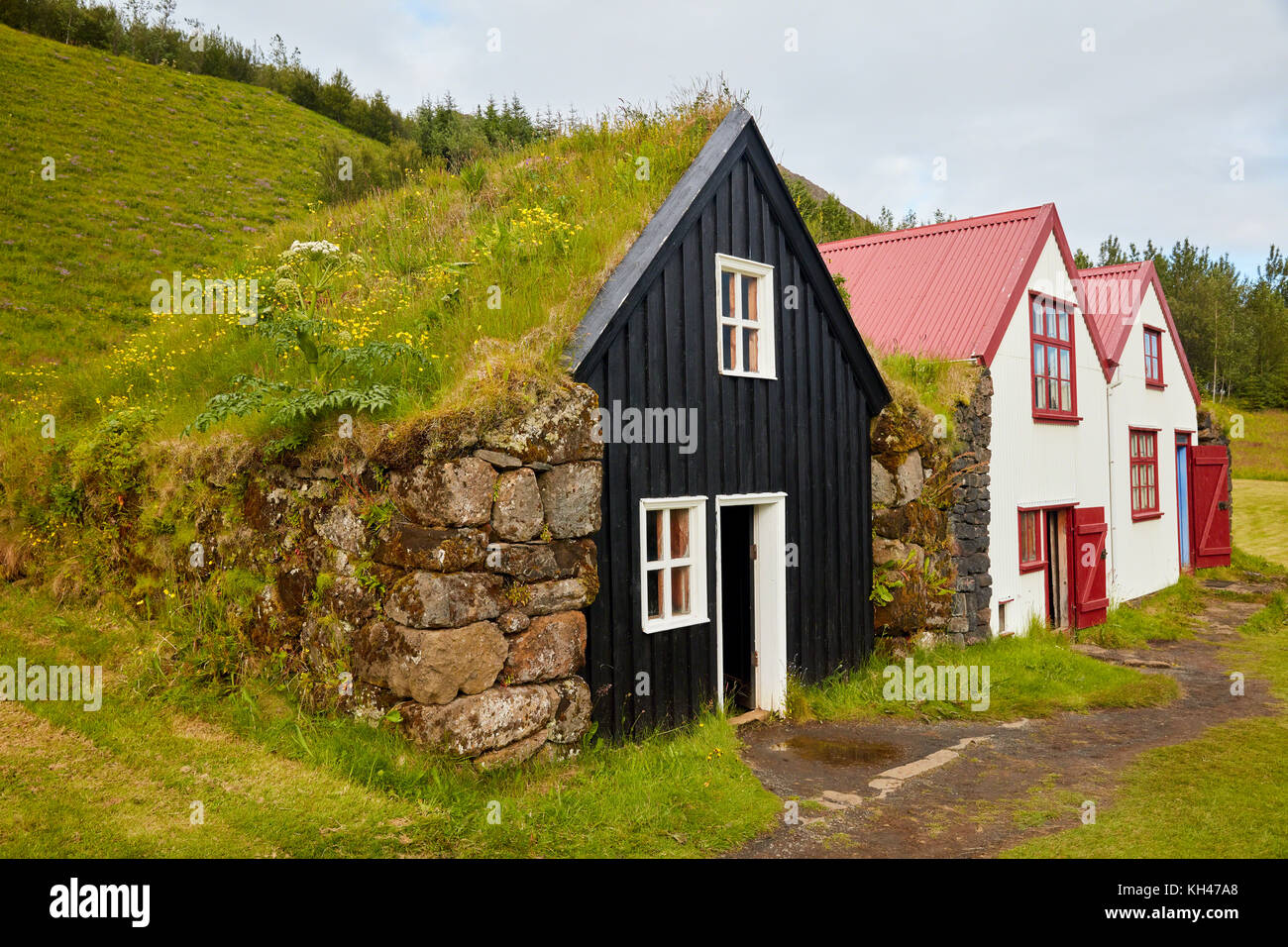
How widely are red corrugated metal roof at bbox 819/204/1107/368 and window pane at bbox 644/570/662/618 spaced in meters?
6.63

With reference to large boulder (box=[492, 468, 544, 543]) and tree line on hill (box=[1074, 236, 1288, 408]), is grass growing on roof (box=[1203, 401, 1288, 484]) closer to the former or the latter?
tree line on hill (box=[1074, 236, 1288, 408])

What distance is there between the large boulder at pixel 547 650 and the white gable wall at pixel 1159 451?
1306 centimetres

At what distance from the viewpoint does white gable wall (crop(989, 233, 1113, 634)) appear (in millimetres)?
13141

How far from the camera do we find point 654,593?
8.47 meters

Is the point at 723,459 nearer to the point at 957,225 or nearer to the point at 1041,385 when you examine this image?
the point at 1041,385

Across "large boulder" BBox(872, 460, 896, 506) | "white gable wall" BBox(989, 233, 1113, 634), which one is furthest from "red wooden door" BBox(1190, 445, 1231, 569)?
"large boulder" BBox(872, 460, 896, 506)

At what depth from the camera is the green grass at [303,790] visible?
563 centimetres

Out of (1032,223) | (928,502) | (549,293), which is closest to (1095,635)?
(928,502)

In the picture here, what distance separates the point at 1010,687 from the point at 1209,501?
13.1 m

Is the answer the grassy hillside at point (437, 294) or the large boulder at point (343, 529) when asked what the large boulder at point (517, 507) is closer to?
the grassy hillside at point (437, 294)

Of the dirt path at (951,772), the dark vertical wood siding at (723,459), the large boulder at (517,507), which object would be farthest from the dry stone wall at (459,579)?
the dirt path at (951,772)

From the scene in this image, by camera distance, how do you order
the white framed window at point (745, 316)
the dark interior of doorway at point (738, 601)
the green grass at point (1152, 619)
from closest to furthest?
the white framed window at point (745, 316)
the dark interior of doorway at point (738, 601)
the green grass at point (1152, 619)

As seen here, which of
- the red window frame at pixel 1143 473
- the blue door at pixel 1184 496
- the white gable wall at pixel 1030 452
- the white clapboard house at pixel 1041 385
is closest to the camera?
the white gable wall at pixel 1030 452
